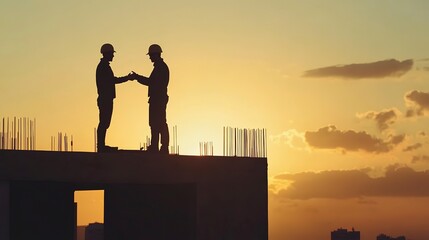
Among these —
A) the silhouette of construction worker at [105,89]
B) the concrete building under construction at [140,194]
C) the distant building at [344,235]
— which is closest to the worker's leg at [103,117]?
the silhouette of construction worker at [105,89]

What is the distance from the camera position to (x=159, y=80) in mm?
19078

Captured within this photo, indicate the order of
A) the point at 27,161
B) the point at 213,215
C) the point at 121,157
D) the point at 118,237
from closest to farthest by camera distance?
the point at 27,161 → the point at 121,157 → the point at 213,215 → the point at 118,237

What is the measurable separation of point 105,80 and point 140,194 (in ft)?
9.86

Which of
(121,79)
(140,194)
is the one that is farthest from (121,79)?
(140,194)

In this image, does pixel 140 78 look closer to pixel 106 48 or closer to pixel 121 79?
pixel 121 79

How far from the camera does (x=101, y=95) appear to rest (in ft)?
62.3

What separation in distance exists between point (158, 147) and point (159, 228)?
6.31ft

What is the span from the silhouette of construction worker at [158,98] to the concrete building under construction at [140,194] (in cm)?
102

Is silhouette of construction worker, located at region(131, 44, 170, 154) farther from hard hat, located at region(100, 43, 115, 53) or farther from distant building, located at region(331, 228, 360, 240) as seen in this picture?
distant building, located at region(331, 228, 360, 240)

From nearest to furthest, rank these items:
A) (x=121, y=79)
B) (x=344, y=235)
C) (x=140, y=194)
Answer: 1. (x=121, y=79)
2. (x=140, y=194)
3. (x=344, y=235)

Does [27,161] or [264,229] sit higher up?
[27,161]

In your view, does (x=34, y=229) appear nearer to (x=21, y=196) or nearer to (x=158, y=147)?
(x=21, y=196)

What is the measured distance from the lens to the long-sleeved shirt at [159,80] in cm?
1908

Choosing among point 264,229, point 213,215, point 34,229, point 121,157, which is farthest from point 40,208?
point 264,229
